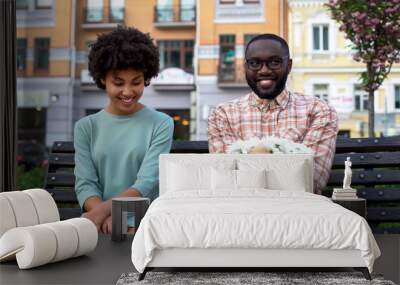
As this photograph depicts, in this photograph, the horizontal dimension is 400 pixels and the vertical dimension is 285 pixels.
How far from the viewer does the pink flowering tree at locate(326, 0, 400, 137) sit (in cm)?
694

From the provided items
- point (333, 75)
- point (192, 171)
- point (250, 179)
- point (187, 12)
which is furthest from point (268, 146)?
point (187, 12)

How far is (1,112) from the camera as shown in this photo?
5148 millimetres

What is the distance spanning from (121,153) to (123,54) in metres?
0.62

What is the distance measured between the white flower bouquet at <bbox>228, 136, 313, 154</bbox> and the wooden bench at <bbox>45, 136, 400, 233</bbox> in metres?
0.41

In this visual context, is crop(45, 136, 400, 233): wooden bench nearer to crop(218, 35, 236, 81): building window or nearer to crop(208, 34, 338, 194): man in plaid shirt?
crop(208, 34, 338, 194): man in plaid shirt

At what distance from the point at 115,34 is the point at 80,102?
302 inches

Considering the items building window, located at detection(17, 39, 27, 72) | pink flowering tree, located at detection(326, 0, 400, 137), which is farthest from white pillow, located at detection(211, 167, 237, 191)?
building window, located at detection(17, 39, 27, 72)

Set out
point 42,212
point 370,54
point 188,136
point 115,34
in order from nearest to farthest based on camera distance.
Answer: point 42,212 → point 115,34 → point 370,54 → point 188,136

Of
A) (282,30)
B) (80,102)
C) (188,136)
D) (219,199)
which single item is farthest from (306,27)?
(219,199)

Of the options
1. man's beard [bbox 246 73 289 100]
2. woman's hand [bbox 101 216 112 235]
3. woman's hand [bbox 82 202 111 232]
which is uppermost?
man's beard [bbox 246 73 289 100]

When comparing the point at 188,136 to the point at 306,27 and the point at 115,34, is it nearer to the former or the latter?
the point at 306,27

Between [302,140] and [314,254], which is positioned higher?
[302,140]

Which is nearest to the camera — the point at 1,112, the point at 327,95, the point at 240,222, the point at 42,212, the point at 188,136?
the point at 240,222

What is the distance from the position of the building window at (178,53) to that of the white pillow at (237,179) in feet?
24.4
